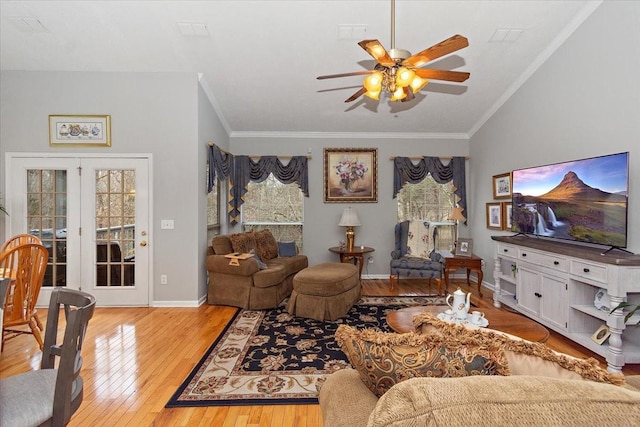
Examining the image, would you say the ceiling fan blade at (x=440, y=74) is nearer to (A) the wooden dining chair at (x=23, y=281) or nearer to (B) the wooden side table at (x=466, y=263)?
(B) the wooden side table at (x=466, y=263)

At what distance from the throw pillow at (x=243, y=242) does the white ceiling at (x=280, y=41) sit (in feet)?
6.67

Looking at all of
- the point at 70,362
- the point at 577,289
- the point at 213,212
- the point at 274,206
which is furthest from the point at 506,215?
the point at 70,362

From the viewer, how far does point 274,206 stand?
632 centimetres

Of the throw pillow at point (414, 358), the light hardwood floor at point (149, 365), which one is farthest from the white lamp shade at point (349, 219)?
the throw pillow at point (414, 358)

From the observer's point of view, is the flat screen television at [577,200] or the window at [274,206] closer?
the flat screen television at [577,200]

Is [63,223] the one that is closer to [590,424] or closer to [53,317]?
[53,317]

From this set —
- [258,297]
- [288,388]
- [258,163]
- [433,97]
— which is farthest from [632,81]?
[258,163]

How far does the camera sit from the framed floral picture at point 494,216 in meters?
5.20

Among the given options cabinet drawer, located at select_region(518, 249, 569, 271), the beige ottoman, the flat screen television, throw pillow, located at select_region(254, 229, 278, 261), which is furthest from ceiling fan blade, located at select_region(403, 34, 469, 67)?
throw pillow, located at select_region(254, 229, 278, 261)

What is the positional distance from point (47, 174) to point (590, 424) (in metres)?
5.64

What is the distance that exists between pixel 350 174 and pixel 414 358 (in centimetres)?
534

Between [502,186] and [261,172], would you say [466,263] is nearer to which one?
[502,186]

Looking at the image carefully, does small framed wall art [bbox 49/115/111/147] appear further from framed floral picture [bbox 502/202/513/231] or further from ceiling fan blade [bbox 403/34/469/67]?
framed floral picture [bbox 502/202/513/231]

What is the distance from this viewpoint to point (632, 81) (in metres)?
3.03
